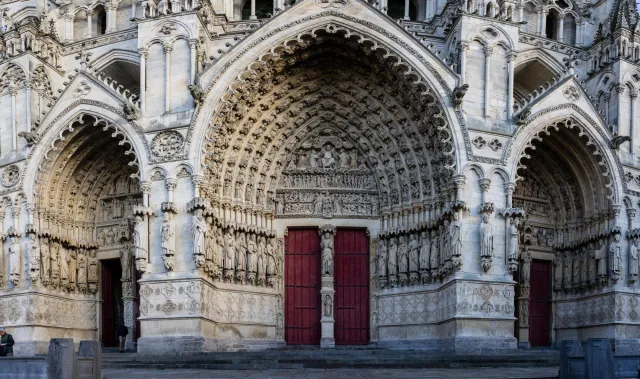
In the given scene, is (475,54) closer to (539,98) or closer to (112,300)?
(539,98)

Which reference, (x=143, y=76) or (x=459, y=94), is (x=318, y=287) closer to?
(x=459, y=94)

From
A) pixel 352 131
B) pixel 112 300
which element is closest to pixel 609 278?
pixel 352 131

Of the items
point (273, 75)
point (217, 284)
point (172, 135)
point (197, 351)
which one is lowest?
point (197, 351)

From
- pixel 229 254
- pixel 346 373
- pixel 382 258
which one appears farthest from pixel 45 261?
pixel 346 373

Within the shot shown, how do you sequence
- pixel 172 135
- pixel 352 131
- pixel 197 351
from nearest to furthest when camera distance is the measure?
1. pixel 197 351
2. pixel 172 135
3. pixel 352 131

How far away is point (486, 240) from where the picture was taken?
18750mm

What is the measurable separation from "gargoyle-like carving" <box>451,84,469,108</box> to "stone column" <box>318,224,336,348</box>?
4.99m

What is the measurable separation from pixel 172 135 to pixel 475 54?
7.97 m

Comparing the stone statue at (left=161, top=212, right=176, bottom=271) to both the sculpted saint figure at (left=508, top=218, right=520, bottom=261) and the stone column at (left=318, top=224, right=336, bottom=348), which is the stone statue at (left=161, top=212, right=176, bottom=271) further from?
the sculpted saint figure at (left=508, top=218, right=520, bottom=261)

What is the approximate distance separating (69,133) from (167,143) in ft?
9.81

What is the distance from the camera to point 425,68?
1973 cm

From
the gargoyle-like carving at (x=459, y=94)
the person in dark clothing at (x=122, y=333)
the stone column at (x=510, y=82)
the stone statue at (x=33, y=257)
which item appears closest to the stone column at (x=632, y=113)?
the stone column at (x=510, y=82)

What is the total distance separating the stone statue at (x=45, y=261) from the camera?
20047 mm

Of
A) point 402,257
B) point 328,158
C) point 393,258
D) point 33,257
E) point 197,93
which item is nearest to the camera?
point 197,93
